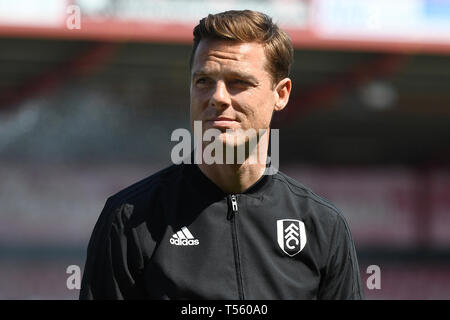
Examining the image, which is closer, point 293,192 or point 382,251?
point 293,192

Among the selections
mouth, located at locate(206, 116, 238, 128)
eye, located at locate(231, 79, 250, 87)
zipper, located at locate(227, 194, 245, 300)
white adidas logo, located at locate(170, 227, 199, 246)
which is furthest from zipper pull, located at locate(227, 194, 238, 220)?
eye, located at locate(231, 79, 250, 87)

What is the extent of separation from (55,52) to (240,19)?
8.48 metres

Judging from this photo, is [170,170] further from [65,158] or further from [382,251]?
[382,251]

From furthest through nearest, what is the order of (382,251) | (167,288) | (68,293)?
(382,251) → (68,293) → (167,288)

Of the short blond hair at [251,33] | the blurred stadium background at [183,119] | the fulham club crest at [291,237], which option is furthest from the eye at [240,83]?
the blurred stadium background at [183,119]

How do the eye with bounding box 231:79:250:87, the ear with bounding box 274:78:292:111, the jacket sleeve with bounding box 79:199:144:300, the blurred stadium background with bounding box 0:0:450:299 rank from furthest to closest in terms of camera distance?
the blurred stadium background with bounding box 0:0:450:299 → the ear with bounding box 274:78:292:111 → the eye with bounding box 231:79:250:87 → the jacket sleeve with bounding box 79:199:144:300

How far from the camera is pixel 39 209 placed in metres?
12.2

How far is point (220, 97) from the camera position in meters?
2.29

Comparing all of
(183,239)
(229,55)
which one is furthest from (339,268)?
(229,55)

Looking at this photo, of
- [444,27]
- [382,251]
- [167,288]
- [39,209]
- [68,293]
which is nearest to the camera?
[167,288]

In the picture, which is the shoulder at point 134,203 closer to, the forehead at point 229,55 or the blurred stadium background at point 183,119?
the forehead at point 229,55

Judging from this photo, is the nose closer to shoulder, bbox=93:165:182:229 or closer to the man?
the man

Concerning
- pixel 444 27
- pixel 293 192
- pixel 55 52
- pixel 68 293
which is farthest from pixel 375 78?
pixel 293 192

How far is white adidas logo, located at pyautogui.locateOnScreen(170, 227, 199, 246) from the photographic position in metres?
2.30
